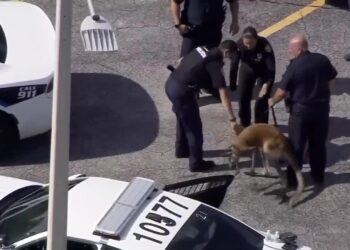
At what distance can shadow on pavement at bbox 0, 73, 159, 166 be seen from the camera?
12234 mm

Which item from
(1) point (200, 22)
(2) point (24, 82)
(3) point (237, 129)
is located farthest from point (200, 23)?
(2) point (24, 82)

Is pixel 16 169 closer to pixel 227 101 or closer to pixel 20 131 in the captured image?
pixel 20 131

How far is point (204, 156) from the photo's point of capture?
39.8ft

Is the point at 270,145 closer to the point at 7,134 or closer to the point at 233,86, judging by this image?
the point at 233,86

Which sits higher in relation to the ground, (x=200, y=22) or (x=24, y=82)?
(x=200, y=22)

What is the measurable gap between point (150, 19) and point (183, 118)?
12.7 feet

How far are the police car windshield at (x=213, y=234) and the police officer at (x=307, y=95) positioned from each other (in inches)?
95.3

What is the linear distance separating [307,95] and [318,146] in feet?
1.90

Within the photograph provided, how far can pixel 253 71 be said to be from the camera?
12023 millimetres

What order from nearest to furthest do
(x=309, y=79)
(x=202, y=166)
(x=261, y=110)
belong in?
(x=309, y=79) → (x=202, y=166) → (x=261, y=110)

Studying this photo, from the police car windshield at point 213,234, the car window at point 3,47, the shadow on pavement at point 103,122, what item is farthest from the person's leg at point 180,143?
the police car windshield at point 213,234

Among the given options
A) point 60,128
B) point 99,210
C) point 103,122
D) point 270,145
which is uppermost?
point 60,128

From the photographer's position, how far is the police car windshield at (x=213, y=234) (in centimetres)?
835

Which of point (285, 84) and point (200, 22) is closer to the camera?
point (285, 84)
